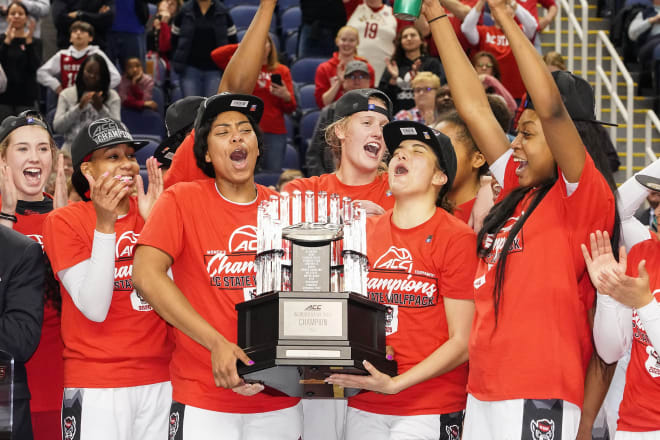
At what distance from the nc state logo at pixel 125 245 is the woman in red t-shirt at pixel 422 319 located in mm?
1156

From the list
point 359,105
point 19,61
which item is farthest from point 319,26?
point 359,105

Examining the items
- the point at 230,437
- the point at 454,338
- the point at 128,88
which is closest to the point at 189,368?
the point at 230,437

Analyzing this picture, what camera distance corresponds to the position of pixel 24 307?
→ 4.09 meters

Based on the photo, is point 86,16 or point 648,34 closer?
point 86,16

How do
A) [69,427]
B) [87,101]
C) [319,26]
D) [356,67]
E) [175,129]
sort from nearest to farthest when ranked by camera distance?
[69,427], [175,129], [87,101], [356,67], [319,26]

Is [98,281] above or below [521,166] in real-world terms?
below

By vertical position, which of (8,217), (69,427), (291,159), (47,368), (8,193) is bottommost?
(69,427)

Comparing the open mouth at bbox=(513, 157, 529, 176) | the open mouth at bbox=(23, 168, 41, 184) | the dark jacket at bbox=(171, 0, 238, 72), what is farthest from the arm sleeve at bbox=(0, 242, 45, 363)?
the dark jacket at bbox=(171, 0, 238, 72)

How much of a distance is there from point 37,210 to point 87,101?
428cm

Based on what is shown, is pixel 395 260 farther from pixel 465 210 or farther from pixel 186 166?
pixel 186 166

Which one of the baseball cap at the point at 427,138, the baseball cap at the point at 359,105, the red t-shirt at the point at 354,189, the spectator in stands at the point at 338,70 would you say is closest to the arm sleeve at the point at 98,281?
the red t-shirt at the point at 354,189

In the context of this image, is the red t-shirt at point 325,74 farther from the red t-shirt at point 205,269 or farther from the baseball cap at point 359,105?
the red t-shirt at point 205,269

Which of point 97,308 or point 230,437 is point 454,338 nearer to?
point 230,437

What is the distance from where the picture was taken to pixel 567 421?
3.49 meters
